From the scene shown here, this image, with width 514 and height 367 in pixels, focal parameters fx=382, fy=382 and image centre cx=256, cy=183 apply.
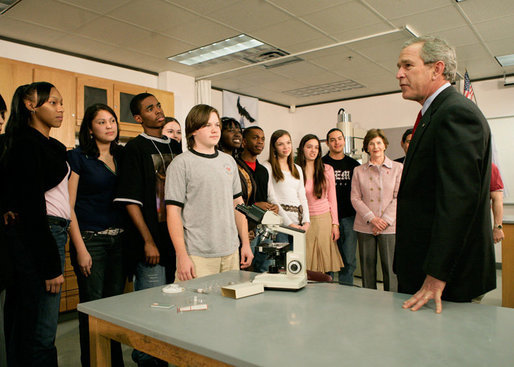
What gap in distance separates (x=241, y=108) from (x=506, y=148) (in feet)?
13.1

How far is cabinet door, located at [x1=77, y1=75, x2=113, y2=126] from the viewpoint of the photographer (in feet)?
12.7

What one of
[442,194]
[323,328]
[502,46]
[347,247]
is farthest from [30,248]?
[502,46]

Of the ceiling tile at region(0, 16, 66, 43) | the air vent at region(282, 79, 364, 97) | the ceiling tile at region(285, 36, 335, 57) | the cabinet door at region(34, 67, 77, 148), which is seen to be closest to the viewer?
the ceiling tile at region(0, 16, 66, 43)

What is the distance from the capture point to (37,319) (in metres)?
1.49

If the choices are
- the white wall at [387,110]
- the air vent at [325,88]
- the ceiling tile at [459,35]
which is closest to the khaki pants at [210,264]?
the ceiling tile at [459,35]

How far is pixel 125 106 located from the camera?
14.1 feet

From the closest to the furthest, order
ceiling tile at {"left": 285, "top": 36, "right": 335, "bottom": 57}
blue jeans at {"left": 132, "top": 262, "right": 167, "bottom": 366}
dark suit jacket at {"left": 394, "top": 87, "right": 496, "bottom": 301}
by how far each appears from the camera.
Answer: dark suit jacket at {"left": 394, "top": 87, "right": 496, "bottom": 301}
blue jeans at {"left": 132, "top": 262, "right": 167, "bottom": 366}
ceiling tile at {"left": 285, "top": 36, "right": 335, "bottom": 57}

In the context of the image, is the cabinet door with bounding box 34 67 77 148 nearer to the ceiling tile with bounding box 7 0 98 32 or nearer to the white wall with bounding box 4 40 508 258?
the ceiling tile with bounding box 7 0 98 32

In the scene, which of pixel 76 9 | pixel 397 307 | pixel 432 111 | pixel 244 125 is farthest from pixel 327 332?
pixel 244 125

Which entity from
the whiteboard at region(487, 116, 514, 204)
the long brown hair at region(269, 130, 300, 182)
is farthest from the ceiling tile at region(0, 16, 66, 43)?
the whiteboard at region(487, 116, 514, 204)

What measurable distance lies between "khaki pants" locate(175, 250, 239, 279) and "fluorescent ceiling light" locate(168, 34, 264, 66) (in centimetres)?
290

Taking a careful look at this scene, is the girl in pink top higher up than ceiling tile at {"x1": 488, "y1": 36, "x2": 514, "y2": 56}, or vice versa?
ceiling tile at {"x1": 488, "y1": 36, "x2": 514, "y2": 56}

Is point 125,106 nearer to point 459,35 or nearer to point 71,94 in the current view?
point 71,94

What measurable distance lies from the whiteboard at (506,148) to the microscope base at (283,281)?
514 centimetres
